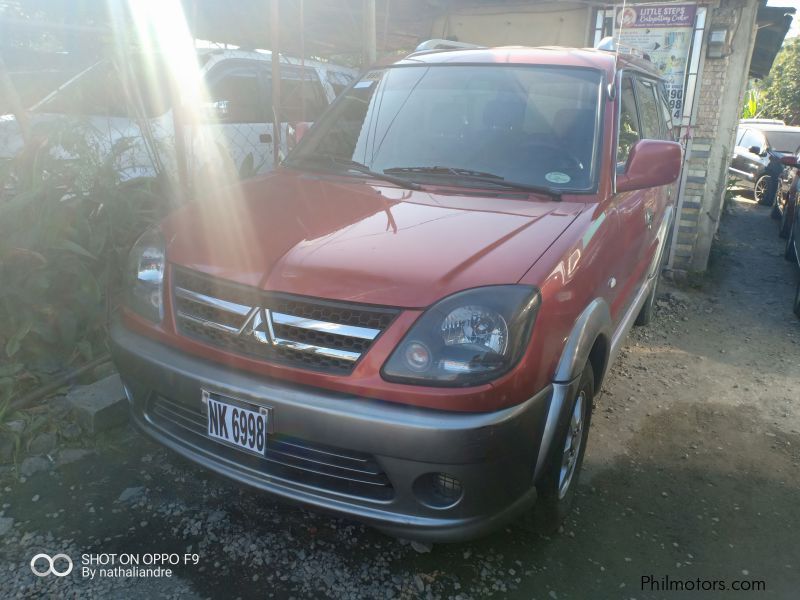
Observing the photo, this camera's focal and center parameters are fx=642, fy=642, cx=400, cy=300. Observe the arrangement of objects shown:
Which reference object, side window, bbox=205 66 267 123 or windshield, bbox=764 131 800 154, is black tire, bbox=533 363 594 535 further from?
windshield, bbox=764 131 800 154

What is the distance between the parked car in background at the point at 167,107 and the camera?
4543mm

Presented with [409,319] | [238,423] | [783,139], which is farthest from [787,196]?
[238,423]

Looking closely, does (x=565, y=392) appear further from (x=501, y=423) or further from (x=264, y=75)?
(x=264, y=75)

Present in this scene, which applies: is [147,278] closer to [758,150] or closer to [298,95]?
[298,95]

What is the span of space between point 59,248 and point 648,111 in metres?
3.55

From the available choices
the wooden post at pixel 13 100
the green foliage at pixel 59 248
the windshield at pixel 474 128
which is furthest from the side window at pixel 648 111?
the wooden post at pixel 13 100

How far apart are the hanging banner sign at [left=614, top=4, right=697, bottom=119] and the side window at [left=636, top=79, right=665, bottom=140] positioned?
77.1 inches

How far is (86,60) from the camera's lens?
6.56 m

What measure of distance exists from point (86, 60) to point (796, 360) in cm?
699

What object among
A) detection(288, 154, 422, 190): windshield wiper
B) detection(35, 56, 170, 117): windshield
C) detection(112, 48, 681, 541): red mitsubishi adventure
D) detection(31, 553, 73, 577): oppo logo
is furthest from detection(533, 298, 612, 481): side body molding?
detection(35, 56, 170, 117): windshield

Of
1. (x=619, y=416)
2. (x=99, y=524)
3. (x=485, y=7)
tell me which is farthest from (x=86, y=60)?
(x=619, y=416)

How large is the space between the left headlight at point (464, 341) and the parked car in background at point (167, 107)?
2.91m

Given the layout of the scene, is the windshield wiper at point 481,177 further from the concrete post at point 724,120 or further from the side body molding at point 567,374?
the concrete post at point 724,120

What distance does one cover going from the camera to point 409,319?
2.00 metres
